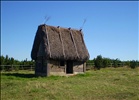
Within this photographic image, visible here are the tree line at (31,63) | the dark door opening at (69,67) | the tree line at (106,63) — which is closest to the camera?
the dark door opening at (69,67)

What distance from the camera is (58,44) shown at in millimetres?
26188

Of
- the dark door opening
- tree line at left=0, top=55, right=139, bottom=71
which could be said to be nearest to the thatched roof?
the dark door opening

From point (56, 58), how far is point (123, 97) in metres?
14.2

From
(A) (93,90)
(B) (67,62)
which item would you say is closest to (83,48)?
(B) (67,62)

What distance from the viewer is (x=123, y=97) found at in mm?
11648

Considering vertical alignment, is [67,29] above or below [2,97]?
above

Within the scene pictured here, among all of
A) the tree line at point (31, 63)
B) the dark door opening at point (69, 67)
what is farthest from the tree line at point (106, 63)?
the dark door opening at point (69, 67)

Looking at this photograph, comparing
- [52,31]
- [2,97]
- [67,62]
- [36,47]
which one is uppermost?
[52,31]

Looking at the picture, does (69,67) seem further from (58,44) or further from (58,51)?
(58,44)

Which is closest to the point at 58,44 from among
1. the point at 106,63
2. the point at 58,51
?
the point at 58,51

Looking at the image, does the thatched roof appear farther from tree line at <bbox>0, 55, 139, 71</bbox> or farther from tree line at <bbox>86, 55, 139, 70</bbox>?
tree line at <bbox>86, 55, 139, 70</bbox>

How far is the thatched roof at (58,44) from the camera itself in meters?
25.3

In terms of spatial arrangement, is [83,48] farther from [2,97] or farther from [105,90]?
[2,97]

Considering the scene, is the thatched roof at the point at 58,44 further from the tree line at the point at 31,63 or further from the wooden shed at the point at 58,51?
the tree line at the point at 31,63
